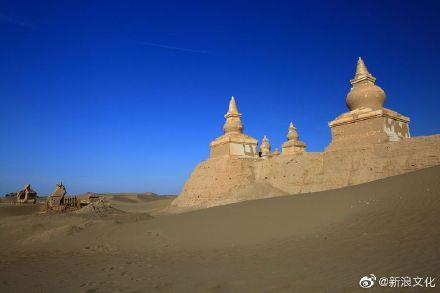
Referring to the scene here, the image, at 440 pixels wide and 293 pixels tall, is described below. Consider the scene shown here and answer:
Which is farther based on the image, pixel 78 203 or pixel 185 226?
pixel 78 203

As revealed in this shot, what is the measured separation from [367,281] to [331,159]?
13171 millimetres

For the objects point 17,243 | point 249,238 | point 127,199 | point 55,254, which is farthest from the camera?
point 127,199

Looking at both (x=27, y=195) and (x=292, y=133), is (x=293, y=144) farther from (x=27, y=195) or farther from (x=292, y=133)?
(x=27, y=195)

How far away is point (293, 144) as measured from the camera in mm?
29531

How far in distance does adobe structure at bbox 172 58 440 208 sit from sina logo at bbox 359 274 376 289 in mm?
10505

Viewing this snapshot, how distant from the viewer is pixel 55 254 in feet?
29.4

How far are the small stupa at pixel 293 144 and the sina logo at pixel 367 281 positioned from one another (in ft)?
83.5

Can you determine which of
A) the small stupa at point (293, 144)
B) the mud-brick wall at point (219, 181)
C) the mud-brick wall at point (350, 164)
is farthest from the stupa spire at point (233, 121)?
the small stupa at point (293, 144)

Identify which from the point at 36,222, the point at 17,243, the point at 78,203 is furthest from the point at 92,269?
the point at 78,203

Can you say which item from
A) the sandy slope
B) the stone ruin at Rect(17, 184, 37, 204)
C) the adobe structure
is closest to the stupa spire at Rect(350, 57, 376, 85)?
the adobe structure

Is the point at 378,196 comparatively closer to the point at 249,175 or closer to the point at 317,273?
the point at 317,273

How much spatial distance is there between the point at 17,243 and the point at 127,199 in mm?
37402

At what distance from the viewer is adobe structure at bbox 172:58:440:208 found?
44.8ft

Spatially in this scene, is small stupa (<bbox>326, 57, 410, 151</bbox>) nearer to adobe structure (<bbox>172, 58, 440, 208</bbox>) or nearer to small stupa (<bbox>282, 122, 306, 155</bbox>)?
adobe structure (<bbox>172, 58, 440, 208</bbox>)
